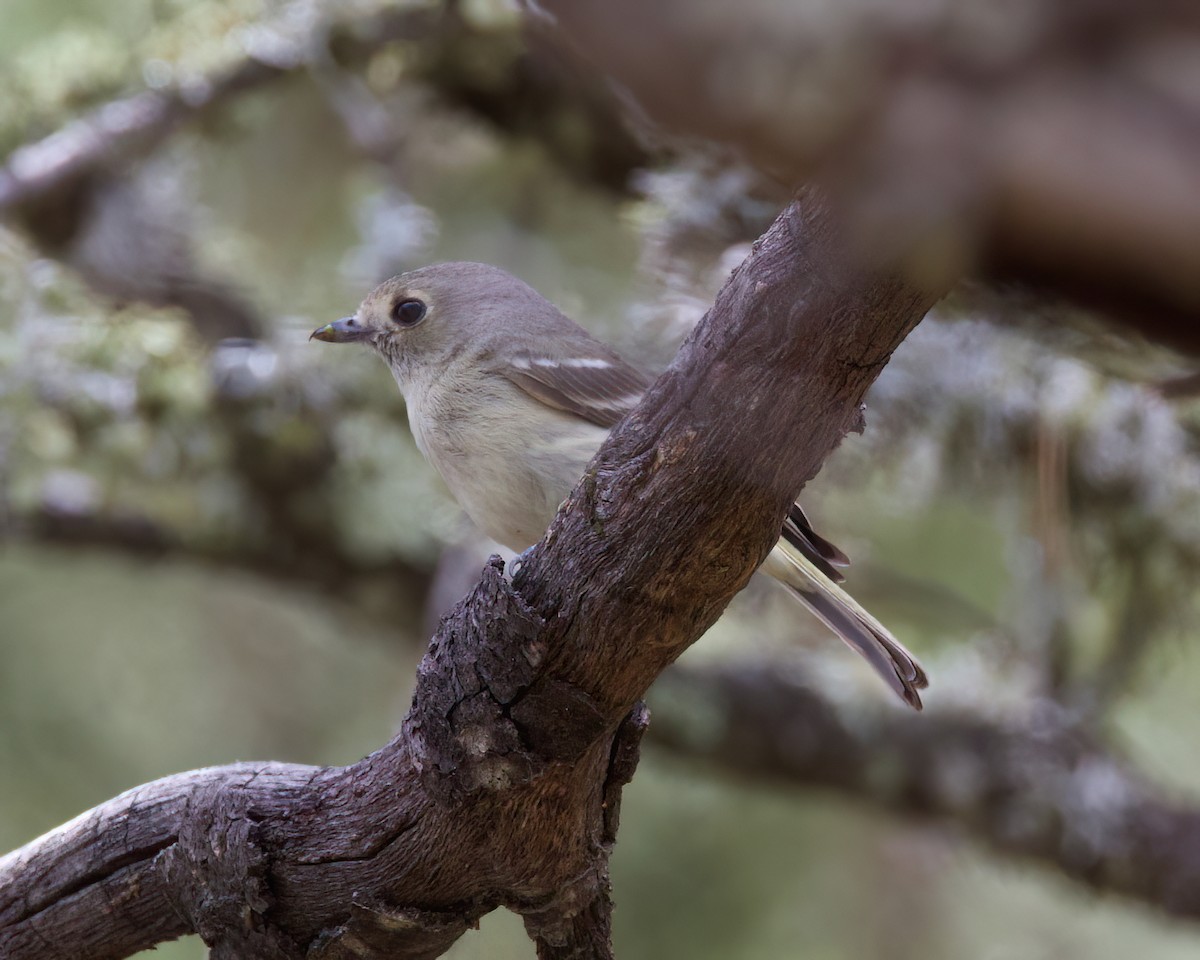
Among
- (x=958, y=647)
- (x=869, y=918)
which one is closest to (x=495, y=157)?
(x=958, y=647)

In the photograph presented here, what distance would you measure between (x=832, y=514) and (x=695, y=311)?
1.19 metres

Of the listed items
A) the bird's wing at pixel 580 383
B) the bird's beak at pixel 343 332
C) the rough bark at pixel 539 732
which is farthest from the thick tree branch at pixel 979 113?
the bird's beak at pixel 343 332

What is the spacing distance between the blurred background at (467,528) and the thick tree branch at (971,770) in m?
0.02

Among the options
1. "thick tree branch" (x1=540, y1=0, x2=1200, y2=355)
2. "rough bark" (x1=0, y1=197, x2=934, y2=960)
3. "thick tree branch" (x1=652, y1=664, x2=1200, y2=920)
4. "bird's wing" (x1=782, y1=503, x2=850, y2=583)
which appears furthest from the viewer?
"thick tree branch" (x1=652, y1=664, x2=1200, y2=920)

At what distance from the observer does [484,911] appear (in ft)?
7.53

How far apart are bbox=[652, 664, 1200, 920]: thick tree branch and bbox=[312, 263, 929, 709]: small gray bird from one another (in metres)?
2.39

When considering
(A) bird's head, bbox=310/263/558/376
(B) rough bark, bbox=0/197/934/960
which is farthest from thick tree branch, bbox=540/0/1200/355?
(A) bird's head, bbox=310/263/558/376

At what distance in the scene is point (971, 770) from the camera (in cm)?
506

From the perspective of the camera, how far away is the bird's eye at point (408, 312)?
3123 millimetres

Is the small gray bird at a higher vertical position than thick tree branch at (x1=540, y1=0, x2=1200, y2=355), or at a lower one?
higher

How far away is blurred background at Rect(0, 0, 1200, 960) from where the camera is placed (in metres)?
4.50

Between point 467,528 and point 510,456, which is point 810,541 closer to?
A: point 510,456

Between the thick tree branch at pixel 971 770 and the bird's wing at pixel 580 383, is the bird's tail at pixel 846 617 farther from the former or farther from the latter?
the thick tree branch at pixel 971 770

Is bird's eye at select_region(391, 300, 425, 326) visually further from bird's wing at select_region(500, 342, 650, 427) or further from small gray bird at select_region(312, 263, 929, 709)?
bird's wing at select_region(500, 342, 650, 427)
